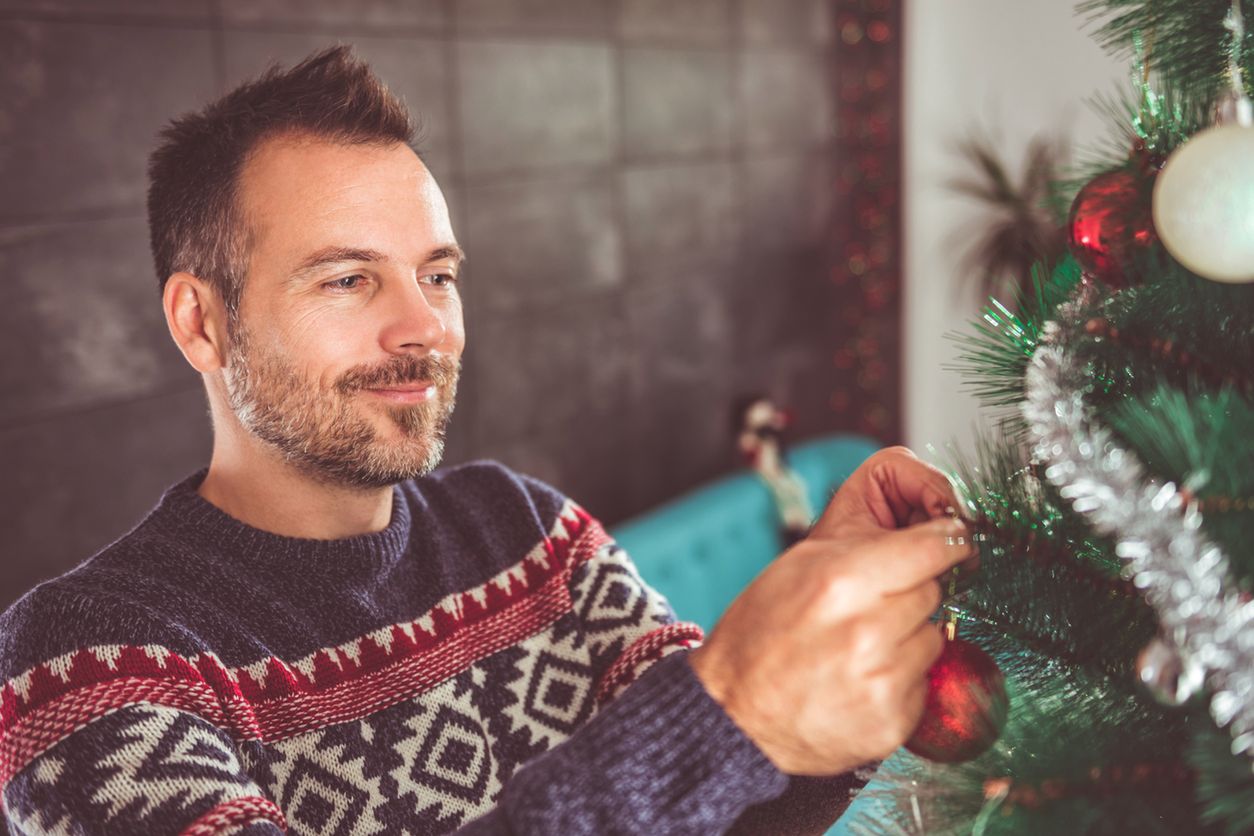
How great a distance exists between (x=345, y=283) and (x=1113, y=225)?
920 mm

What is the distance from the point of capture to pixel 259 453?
1.26 metres

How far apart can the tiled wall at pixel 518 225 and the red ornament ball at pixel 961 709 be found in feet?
6.18

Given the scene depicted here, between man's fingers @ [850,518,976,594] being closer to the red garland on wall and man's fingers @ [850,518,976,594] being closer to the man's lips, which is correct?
the man's lips

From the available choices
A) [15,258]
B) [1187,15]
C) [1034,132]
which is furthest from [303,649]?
[1034,132]

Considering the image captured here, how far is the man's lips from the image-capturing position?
4.09 ft

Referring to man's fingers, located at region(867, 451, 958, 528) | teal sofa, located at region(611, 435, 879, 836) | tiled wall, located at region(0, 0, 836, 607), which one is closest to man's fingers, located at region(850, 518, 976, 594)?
man's fingers, located at region(867, 451, 958, 528)

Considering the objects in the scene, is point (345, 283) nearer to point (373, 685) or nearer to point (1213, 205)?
point (373, 685)

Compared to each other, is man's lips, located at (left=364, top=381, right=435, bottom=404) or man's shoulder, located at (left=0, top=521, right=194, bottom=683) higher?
man's lips, located at (left=364, top=381, right=435, bottom=404)

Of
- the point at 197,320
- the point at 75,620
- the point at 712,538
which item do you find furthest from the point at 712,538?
the point at 75,620

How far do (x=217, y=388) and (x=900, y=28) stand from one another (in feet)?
12.2

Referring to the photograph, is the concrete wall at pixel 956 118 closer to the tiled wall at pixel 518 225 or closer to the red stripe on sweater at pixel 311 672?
the tiled wall at pixel 518 225

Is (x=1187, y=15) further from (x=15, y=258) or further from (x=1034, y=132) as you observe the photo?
(x=1034, y=132)

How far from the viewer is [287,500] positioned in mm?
1255

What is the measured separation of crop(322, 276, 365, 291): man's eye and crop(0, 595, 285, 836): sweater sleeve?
18.4 inches
